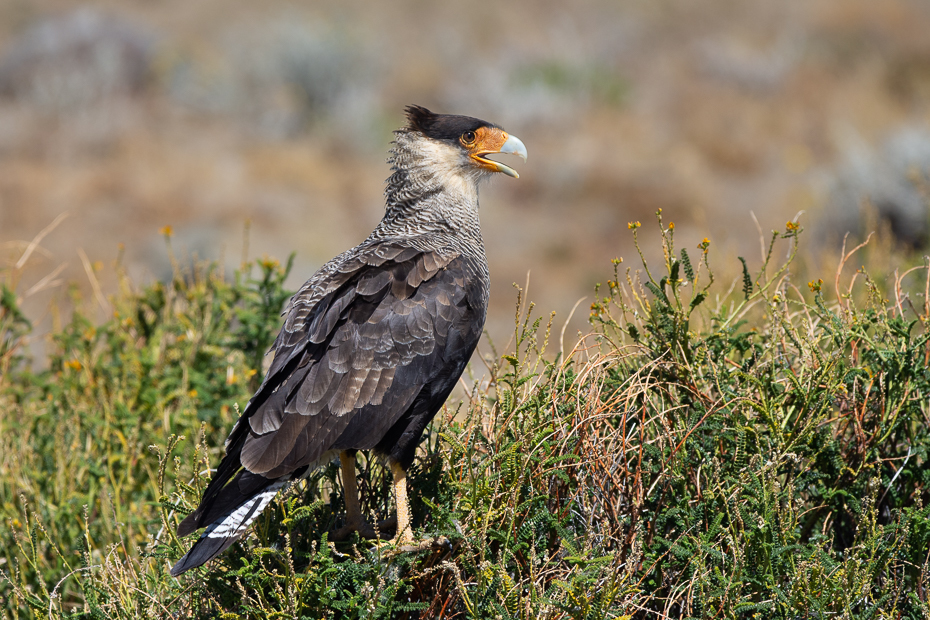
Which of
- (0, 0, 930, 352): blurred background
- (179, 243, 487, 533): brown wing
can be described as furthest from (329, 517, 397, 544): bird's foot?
(0, 0, 930, 352): blurred background

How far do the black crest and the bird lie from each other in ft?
1.90

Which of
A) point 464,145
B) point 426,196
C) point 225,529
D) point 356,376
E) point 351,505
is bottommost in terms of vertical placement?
point 225,529

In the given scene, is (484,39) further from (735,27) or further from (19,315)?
(19,315)

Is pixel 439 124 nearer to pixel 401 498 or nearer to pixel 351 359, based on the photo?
pixel 351 359

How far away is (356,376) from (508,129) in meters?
11.7

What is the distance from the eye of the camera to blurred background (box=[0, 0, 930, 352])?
10.4 meters

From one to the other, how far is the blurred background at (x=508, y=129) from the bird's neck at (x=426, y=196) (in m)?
5.15

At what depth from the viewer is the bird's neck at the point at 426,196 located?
363 cm

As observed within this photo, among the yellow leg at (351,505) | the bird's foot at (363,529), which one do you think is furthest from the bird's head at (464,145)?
the bird's foot at (363,529)

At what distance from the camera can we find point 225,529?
8.20ft

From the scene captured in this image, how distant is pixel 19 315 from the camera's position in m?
4.50

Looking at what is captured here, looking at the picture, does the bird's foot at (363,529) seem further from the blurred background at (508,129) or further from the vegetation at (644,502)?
the blurred background at (508,129)

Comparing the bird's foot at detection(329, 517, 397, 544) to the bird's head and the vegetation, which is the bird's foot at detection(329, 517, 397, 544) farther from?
the bird's head


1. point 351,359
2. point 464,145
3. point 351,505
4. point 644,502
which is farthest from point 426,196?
point 644,502
